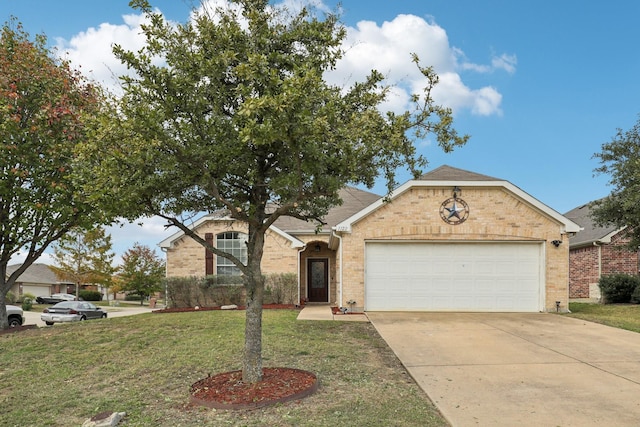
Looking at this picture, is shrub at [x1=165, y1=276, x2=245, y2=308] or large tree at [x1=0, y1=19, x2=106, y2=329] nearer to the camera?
large tree at [x1=0, y1=19, x2=106, y2=329]

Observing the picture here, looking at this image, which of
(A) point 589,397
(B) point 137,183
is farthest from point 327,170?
(A) point 589,397

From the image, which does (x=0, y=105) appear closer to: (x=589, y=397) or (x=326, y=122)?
(x=326, y=122)

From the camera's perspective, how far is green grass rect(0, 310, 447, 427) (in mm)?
5807

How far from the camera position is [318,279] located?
71.5ft

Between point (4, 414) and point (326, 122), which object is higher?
point (326, 122)

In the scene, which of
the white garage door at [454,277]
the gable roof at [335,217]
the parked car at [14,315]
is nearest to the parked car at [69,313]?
the parked car at [14,315]

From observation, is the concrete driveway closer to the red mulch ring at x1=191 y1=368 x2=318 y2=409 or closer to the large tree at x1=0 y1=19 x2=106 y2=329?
the red mulch ring at x1=191 y1=368 x2=318 y2=409

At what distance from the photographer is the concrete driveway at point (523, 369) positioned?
18.7ft

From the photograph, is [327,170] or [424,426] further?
[327,170]

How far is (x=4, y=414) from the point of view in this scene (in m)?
6.67

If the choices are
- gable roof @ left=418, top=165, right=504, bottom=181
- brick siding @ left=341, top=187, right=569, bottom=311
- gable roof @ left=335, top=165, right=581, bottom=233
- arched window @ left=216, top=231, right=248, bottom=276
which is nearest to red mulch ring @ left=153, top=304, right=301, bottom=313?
arched window @ left=216, top=231, right=248, bottom=276

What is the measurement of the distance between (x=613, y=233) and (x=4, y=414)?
76.2ft

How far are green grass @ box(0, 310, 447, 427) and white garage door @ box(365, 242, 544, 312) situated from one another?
313 cm

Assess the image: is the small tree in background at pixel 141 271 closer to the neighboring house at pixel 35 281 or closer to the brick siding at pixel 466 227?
the neighboring house at pixel 35 281
